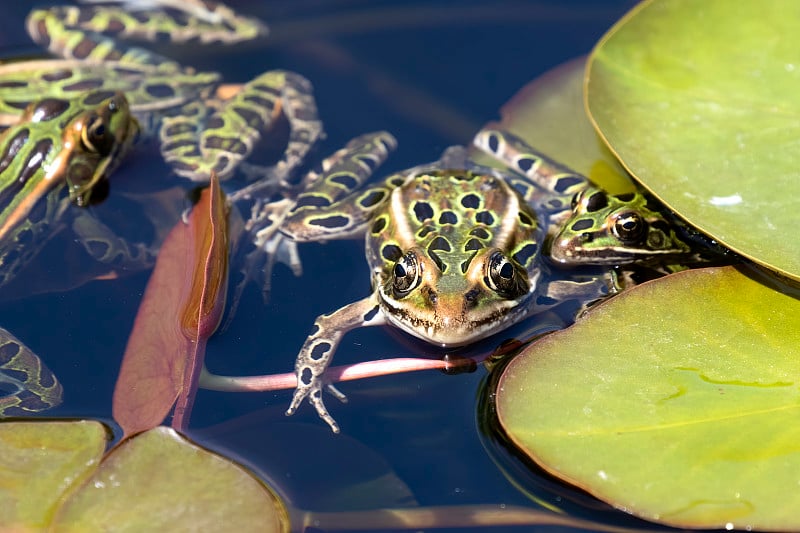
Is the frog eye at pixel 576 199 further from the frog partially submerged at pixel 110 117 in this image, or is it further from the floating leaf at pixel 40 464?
the floating leaf at pixel 40 464

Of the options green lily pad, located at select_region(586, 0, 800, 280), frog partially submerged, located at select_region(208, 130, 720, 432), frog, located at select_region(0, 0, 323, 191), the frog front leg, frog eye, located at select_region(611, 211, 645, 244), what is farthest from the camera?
frog, located at select_region(0, 0, 323, 191)

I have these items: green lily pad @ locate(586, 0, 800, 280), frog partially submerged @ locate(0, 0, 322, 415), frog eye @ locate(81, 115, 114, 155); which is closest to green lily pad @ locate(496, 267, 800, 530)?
green lily pad @ locate(586, 0, 800, 280)

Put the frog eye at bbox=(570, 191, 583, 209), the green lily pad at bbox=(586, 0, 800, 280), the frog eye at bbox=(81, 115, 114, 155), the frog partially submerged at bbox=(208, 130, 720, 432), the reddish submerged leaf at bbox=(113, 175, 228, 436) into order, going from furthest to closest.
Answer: the frog eye at bbox=(81, 115, 114, 155) → the frog eye at bbox=(570, 191, 583, 209) → the frog partially submerged at bbox=(208, 130, 720, 432) → the green lily pad at bbox=(586, 0, 800, 280) → the reddish submerged leaf at bbox=(113, 175, 228, 436)

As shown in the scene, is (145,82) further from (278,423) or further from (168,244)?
(278,423)

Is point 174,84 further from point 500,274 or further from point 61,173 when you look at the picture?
point 500,274

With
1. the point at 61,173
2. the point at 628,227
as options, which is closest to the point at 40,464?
the point at 61,173

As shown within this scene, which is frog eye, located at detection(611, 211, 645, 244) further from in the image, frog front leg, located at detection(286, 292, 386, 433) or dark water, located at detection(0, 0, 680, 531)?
frog front leg, located at detection(286, 292, 386, 433)

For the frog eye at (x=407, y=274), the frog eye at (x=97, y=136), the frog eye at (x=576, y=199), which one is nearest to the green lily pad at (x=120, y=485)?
the frog eye at (x=407, y=274)
